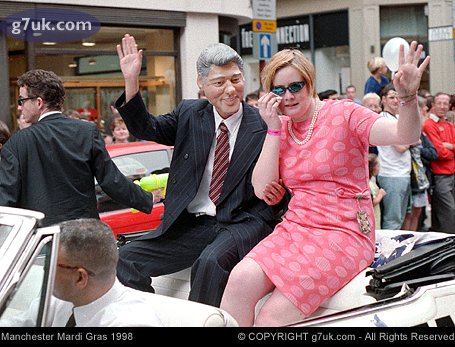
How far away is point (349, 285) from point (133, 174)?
442 cm

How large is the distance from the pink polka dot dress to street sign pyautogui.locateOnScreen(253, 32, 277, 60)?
7.84 meters

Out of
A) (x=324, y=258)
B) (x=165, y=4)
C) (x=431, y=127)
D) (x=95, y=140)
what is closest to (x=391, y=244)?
(x=324, y=258)

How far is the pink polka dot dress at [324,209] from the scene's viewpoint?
12.6ft

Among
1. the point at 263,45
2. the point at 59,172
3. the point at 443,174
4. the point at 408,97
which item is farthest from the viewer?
the point at 263,45

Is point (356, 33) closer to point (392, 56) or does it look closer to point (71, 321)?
Answer: point (392, 56)

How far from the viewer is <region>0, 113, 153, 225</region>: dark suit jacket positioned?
482 centimetres

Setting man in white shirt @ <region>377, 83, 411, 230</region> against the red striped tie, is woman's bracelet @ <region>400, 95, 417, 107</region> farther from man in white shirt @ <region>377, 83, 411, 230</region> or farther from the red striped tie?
man in white shirt @ <region>377, 83, 411, 230</region>

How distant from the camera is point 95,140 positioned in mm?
4992

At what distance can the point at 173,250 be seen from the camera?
4566mm

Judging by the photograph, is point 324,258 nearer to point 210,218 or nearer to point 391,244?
point 391,244

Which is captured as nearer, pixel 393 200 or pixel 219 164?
pixel 219 164
